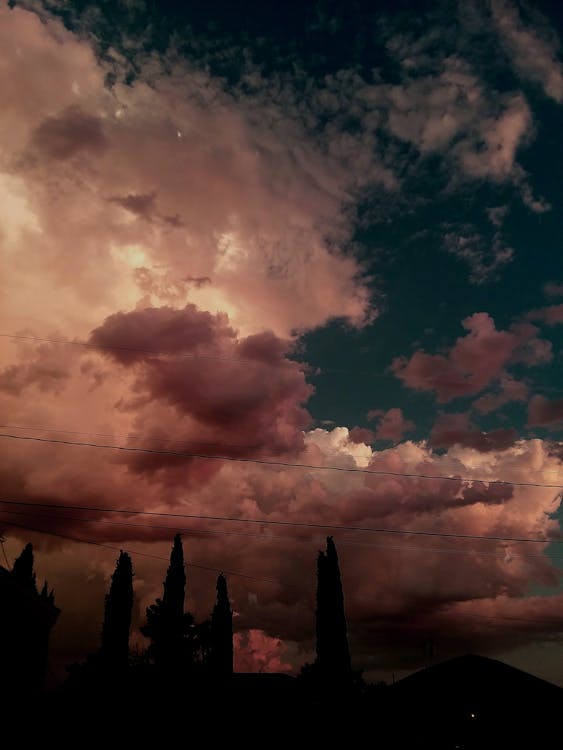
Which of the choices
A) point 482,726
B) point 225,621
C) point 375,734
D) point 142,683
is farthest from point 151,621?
point 482,726

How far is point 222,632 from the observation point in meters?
53.6

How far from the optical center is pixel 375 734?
71.2 feet

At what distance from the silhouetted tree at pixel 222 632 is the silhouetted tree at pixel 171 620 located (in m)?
3.13

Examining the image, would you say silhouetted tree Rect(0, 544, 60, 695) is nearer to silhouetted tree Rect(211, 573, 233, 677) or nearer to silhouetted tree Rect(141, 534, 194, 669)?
silhouetted tree Rect(141, 534, 194, 669)

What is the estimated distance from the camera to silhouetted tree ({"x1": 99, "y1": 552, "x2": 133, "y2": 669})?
47.7 m

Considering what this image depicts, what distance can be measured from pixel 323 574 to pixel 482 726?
32.8m

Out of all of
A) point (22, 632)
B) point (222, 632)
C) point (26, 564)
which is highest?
point (26, 564)

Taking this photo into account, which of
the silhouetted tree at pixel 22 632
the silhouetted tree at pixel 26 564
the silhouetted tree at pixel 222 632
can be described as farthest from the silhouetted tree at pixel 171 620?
the silhouetted tree at pixel 22 632

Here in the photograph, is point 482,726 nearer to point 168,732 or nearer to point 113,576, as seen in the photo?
point 168,732

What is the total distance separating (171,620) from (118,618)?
16.6ft

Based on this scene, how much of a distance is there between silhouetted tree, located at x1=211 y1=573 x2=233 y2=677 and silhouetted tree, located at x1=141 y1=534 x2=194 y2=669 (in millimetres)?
3131

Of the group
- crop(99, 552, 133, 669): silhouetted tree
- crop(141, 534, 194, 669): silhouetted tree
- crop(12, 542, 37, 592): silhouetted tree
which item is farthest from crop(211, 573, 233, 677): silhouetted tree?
crop(12, 542, 37, 592): silhouetted tree

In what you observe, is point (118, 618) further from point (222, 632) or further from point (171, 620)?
point (222, 632)

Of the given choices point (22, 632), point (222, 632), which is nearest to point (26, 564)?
point (222, 632)
